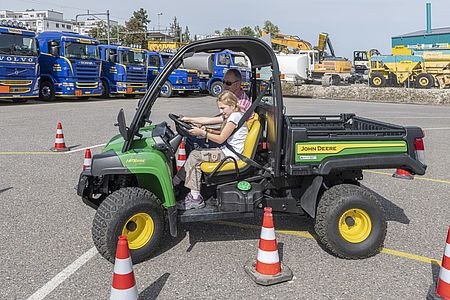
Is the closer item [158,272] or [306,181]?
[158,272]

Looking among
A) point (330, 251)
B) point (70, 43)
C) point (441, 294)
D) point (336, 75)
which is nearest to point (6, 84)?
point (70, 43)

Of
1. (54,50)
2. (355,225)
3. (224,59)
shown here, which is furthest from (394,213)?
(224,59)

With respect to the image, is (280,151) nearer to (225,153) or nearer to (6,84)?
(225,153)

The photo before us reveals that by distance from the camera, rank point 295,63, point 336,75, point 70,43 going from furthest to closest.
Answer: point 336,75 → point 295,63 → point 70,43

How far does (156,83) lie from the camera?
390 cm

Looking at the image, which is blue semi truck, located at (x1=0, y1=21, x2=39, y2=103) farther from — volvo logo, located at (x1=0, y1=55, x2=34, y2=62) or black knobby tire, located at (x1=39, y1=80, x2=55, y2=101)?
black knobby tire, located at (x1=39, y1=80, x2=55, y2=101)

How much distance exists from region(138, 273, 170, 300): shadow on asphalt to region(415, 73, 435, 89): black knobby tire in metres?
28.0

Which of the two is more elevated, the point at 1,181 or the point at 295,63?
the point at 295,63

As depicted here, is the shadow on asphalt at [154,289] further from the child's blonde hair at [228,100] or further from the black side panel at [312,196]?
the child's blonde hair at [228,100]

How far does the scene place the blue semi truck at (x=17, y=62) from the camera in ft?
56.2

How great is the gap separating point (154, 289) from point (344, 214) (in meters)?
1.83

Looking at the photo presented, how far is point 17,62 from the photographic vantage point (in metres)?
17.5

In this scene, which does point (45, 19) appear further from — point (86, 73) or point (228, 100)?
point (228, 100)

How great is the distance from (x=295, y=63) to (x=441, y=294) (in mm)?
28198
